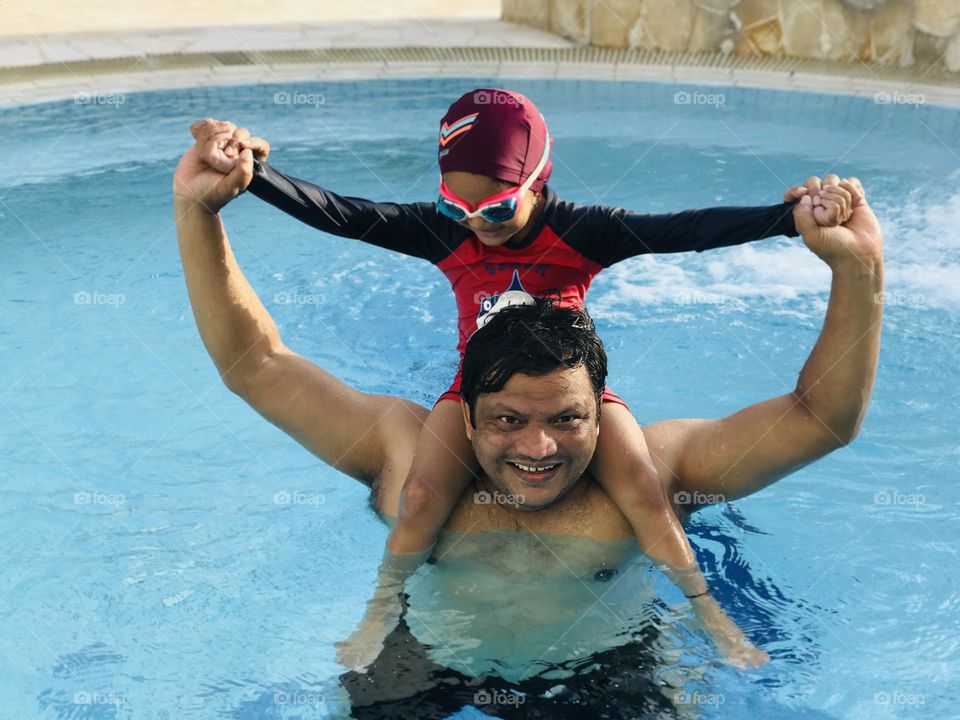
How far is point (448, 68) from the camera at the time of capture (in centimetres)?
1034

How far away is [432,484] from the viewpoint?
10.7ft

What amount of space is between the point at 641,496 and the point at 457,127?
4.00 feet

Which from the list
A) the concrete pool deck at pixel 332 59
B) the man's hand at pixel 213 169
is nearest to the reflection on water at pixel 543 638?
the man's hand at pixel 213 169

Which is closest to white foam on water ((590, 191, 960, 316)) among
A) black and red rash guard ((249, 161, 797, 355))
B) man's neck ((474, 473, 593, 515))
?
black and red rash guard ((249, 161, 797, 355))

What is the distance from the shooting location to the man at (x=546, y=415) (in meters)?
3.04

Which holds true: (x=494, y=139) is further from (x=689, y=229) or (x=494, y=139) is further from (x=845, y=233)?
(x=845, y=233)

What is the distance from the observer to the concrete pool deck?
377 inches

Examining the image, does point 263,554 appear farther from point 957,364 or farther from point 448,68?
point 448,68

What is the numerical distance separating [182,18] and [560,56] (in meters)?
3.75

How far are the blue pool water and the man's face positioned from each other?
1.08 feet

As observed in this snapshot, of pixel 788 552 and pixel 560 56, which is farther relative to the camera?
pixel 560 56

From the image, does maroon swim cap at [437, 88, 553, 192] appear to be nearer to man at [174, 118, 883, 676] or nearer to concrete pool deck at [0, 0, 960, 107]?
man at [174, 118, 883, 676]

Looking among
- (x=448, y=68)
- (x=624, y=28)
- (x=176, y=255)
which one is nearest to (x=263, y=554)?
(x=176, y=255)

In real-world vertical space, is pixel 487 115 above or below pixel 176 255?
above
